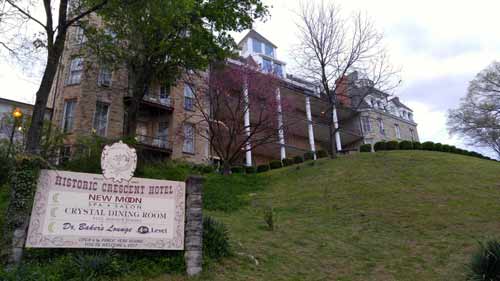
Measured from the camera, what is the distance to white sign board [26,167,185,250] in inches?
250

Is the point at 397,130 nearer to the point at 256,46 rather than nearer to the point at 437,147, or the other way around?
the point at 437,147

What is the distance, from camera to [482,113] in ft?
106

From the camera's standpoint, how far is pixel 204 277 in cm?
669

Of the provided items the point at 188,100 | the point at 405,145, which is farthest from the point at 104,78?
the point at 405,145

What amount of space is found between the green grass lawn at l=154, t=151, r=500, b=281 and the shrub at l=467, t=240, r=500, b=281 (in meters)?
0.73

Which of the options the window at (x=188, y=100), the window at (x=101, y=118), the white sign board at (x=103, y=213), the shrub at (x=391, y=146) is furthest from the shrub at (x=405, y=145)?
the white sign board at (x=103, y=213)

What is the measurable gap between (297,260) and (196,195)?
2898 millimetres

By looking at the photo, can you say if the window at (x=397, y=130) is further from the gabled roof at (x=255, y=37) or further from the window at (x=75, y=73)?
the window at (x=75, y=73)

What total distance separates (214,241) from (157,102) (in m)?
17.1

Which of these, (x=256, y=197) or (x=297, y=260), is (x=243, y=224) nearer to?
(x=297, y=260)

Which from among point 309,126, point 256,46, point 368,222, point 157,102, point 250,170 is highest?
point 256,46

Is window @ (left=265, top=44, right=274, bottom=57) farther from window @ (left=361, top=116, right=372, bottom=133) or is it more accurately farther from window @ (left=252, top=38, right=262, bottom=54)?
window @ (left=361, top=116, right=372, bottom=133)

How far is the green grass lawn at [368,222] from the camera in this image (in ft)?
25.4

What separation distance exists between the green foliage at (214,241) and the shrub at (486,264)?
4.91 m
